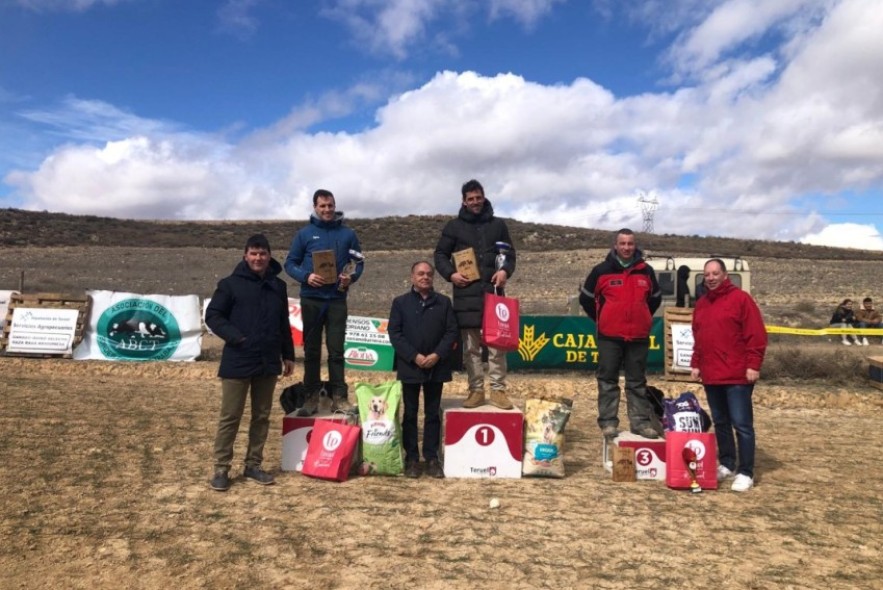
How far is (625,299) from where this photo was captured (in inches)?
232

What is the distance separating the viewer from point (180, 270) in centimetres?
4066

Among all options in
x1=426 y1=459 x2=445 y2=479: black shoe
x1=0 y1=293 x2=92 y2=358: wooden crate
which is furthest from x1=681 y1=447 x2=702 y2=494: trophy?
x1=0 y1=293 x2=92 y2=358: wooden crate

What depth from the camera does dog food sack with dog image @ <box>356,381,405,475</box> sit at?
5.66 m

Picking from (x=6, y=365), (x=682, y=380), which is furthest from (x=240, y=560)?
(x=6, y=365)

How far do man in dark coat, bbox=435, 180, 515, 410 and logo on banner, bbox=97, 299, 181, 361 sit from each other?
9.02 meters

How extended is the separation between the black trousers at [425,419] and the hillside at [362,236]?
4661 centimetres

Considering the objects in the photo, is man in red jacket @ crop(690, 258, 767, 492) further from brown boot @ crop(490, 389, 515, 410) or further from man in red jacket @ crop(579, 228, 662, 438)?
brown boot @ crop(490, 389, 515, 410)

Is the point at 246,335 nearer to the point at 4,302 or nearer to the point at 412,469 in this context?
the point at 412,469

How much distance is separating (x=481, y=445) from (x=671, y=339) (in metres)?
7.49

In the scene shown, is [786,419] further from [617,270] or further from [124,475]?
[124,475]

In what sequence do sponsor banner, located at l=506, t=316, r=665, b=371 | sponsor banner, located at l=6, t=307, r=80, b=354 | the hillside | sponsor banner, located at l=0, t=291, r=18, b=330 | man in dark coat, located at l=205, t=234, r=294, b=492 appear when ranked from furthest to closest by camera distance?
1. the hillside
2. sponsor banner, located at l=0, t=291, r=18, b=330
3. sponsor banner, located at l=6, t=307, r=80, b=354
4. sponsor banner, located at l=506, t=316, r=665, b=371
5. man in dark coat, located at l=205, t=234, r=294, b=492

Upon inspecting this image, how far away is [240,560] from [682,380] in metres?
9.71

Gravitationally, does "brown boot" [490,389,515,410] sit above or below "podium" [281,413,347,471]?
above

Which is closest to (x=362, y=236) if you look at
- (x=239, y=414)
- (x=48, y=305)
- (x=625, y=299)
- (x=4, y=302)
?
(x=4, y=302)
